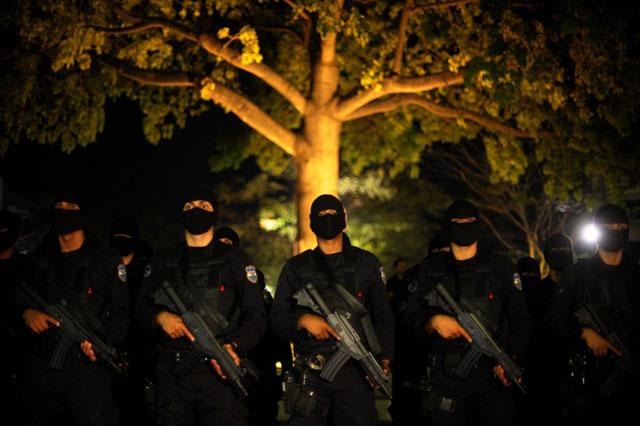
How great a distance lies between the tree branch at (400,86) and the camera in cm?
1352

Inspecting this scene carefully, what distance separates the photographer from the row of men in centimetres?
626

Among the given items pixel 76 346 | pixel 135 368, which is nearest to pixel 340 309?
pixel 76 346

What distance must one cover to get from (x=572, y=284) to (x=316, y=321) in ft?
7.30

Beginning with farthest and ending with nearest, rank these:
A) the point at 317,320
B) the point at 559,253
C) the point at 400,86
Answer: the point at 400,86
the point at 559,253
the point at 317,320

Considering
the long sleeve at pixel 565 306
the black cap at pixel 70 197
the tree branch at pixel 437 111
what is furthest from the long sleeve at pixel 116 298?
the tree branch at pixel 437 111

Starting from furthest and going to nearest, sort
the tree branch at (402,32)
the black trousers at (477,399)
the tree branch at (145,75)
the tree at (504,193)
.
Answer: the tree at (504,193), the tree branch at (145,75), the tree branch at (402,32), the black trousers at (477,399)

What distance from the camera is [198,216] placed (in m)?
6.56

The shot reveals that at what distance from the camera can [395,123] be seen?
1709 centimetres

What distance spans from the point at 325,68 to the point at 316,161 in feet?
5.25

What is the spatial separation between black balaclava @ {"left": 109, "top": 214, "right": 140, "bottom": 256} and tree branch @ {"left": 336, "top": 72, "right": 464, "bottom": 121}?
6060 mm

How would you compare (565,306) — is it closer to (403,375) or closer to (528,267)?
(403,375)

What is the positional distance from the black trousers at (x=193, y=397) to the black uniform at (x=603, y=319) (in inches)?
108

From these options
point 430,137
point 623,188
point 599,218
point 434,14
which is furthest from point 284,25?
point 599,218

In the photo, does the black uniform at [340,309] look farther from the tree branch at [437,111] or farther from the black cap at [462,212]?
the tree branch at [437,111]
